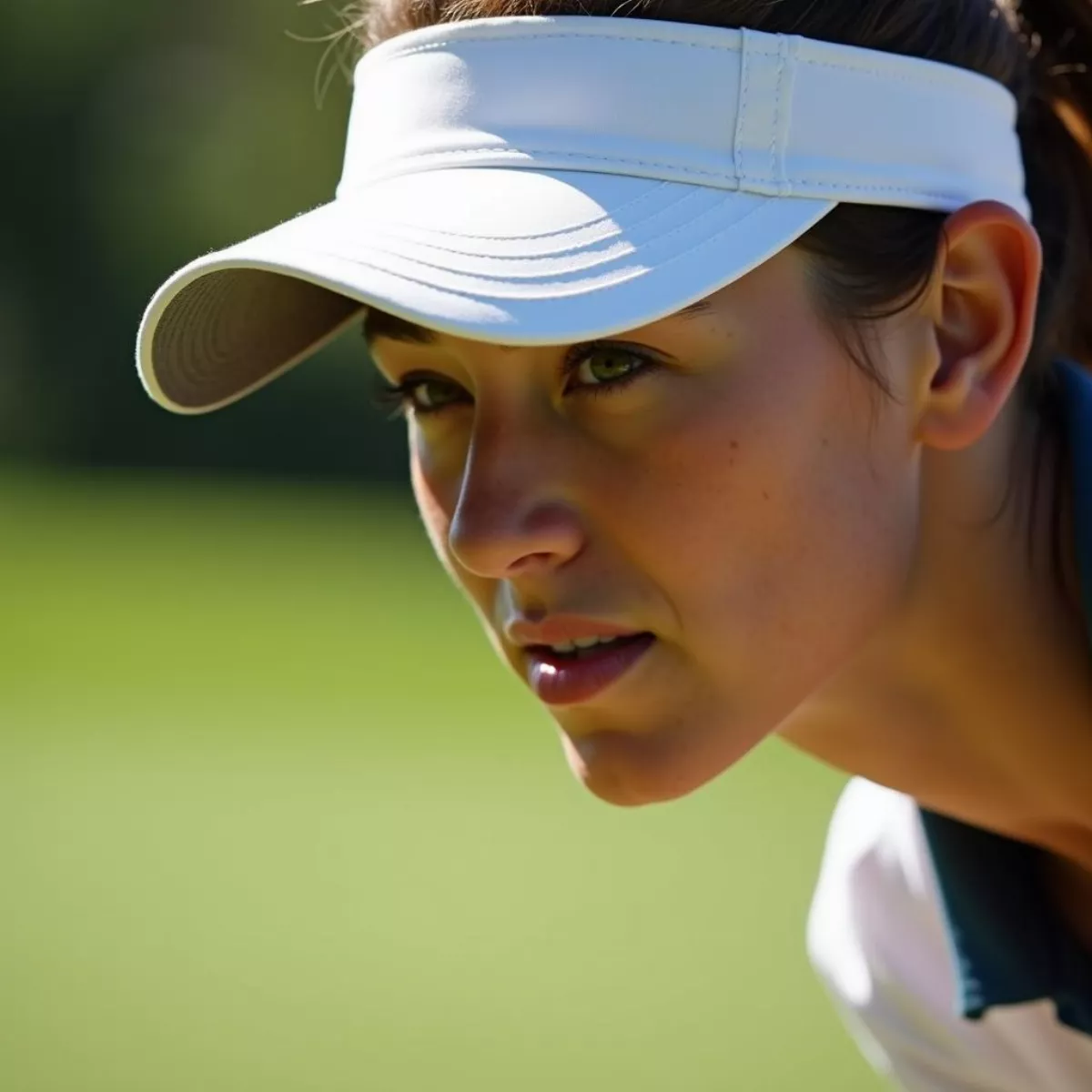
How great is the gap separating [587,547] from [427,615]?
9378 mm

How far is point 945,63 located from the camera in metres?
2.41

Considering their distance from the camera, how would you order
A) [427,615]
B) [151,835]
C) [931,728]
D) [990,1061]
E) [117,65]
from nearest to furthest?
[931,728]
[990,1061]
[151,835]
[427,615]
[117,65]

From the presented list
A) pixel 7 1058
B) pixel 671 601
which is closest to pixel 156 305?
pixel 671 601

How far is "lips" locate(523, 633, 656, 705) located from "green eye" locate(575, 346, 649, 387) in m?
0.28

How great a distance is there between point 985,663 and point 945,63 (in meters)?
0.72

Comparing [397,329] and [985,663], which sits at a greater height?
[397,329]

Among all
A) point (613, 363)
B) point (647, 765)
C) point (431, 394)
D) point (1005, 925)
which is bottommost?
point (1005, 925)

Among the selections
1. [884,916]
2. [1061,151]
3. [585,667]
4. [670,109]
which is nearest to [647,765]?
[585,667]

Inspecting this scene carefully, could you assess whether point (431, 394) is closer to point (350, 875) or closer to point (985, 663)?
point (985, 663)

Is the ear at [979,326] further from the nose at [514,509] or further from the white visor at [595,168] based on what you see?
the nose at [514,509]

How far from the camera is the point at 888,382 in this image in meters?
2.34

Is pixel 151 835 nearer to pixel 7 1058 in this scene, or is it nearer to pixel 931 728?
pixel 7 1058

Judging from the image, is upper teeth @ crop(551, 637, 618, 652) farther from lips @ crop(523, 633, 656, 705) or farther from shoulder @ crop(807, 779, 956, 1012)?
shoulder @ crop(807, 779, 956, 1012)

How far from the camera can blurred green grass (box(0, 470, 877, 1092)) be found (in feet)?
16.7
